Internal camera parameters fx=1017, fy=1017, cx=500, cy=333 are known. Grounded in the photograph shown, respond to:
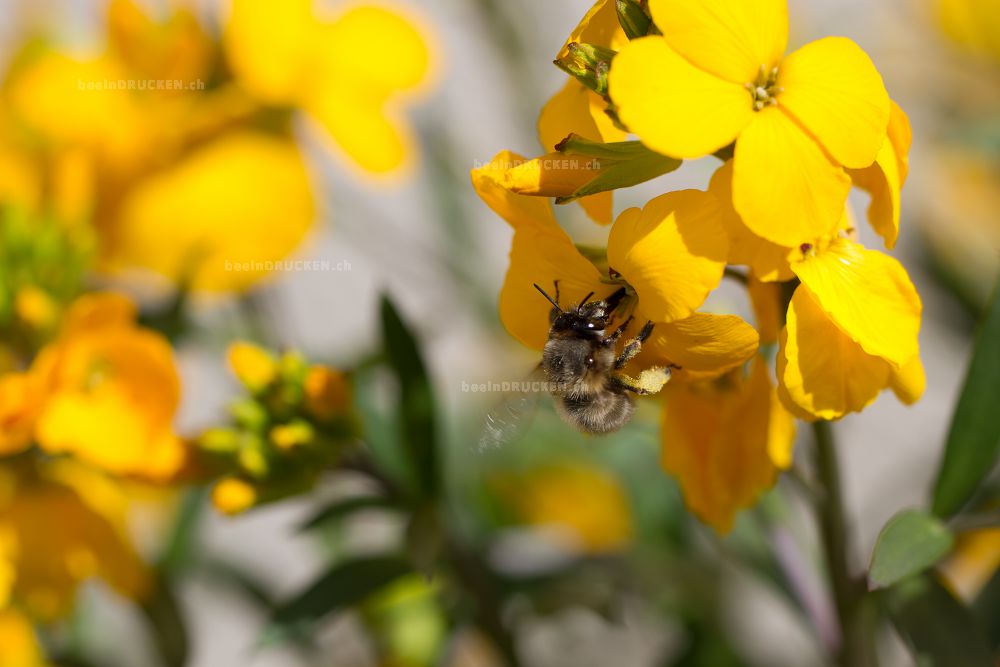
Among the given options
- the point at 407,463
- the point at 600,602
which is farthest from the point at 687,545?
the point at 407,463

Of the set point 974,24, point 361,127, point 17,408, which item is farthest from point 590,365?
point 974,24

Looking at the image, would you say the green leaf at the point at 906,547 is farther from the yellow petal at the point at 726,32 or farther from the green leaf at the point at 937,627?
the yellow petal at the point at 726,32

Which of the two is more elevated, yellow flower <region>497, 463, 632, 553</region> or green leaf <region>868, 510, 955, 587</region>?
green leaf <region>868, 510, 955, 587</region>

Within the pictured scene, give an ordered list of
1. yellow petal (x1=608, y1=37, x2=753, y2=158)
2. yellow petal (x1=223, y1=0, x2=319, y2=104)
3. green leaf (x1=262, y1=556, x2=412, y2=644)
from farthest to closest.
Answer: yellow petal (x1=223, y1=0, x2=319, y2=104) → green leaf (x1=262, y1=556, x2=412, y2=644) → yellow petal (x1=608, y1=37, x2=753, y2=158)

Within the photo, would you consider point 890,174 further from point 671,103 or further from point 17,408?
point 17,408

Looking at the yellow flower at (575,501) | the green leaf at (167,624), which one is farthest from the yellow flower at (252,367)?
the yellow flower at (575,501)

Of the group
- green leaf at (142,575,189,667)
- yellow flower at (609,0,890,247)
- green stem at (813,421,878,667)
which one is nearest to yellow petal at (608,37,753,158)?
yellow flower at (609,0,890,247)

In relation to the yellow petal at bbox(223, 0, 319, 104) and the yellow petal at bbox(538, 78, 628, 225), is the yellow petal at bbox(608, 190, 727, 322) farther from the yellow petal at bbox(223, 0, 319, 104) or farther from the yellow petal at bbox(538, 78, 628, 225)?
the yellow petal at bbox(223, 0, 319, 104)
